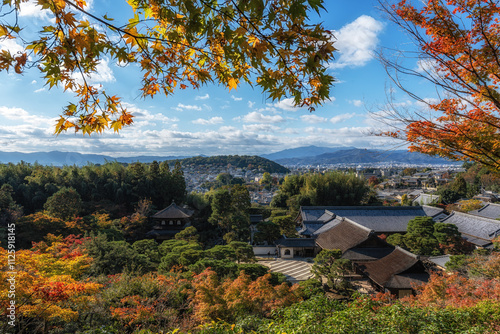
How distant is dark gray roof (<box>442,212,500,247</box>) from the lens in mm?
14133

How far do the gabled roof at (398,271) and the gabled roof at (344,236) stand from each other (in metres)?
2.14

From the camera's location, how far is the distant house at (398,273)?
9.13 metres

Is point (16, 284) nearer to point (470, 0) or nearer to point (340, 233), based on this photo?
point (470, 0)

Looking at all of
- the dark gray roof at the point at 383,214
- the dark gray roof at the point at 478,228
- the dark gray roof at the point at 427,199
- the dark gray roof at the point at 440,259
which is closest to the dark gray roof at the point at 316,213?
the dark gray roof at the point at 383,214

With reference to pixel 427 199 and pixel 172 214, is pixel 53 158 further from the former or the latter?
pixel 427 199

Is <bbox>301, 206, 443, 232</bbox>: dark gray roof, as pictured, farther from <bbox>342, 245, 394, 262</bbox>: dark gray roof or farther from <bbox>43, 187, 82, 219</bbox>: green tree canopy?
<bbox>43, 187, 82, 219</bbox>: green tree canopy

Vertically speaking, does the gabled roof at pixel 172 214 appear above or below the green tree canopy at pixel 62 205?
below

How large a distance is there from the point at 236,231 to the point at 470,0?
1548cm

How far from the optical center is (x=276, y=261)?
1432cm

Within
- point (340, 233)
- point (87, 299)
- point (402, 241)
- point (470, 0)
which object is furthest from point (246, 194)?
point (470, 0)

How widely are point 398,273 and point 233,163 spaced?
86.8 metres

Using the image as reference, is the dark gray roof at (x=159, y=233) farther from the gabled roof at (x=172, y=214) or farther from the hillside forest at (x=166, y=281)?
the gabled roof at (x=172, y=214)

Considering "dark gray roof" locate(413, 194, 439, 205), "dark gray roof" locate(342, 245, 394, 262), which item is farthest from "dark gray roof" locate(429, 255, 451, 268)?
"dark gray roof" locate(413, 194, 439, 205)

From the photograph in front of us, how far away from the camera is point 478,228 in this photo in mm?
15227
